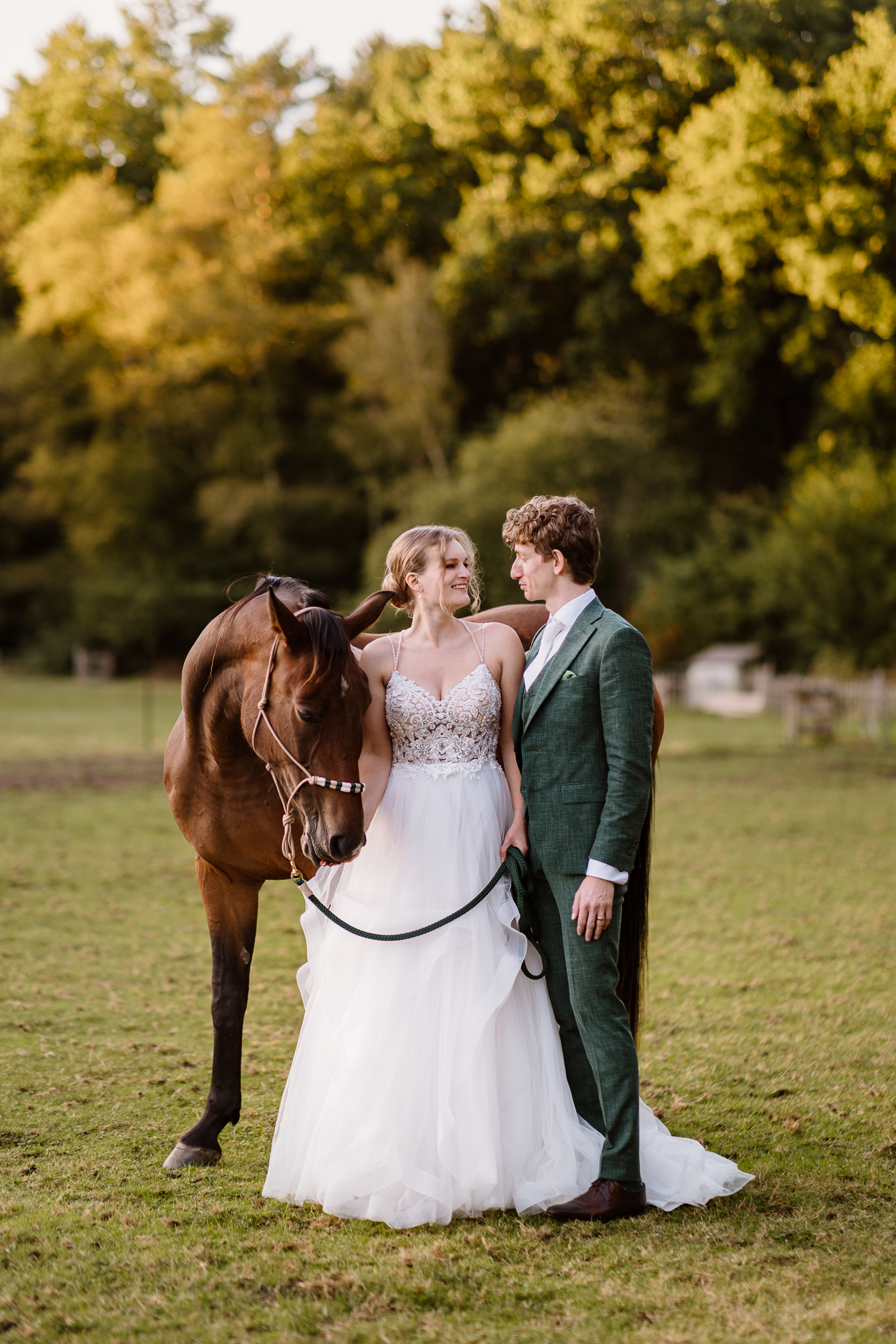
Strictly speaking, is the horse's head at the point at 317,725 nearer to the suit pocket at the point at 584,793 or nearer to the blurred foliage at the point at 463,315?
the suit pocket at the point at 584,793

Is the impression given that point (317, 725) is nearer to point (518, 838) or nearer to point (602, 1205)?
point (518, 838)

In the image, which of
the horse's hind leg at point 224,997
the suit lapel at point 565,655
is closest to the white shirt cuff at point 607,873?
the suit lapel at point 565,655

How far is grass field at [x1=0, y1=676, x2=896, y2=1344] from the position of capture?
2643mm

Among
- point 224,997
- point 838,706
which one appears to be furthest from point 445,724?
point 838,706

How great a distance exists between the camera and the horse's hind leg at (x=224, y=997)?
3.63 m

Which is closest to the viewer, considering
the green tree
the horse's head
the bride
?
the horse's head

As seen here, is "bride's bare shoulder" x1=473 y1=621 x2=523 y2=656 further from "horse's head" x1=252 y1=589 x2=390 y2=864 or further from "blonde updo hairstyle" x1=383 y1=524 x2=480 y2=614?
"horse's head" x1=252 y1=589 x2=390 y2=864

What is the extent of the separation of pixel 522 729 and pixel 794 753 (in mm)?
15602

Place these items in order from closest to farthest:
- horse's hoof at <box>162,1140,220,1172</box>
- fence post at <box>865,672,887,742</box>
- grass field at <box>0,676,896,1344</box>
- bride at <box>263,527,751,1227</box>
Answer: grass field at <box>0,676,896,1344</box> < bride at <box>263,527,751,1227</box> < horse's hoof at <box>162,1140,220,1172</box> < fence post at <box>865,672,887,742</box>

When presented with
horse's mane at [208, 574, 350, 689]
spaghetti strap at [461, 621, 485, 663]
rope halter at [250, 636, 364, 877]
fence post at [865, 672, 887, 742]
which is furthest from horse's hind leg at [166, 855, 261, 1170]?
fence post at [865, 672, 887, 742]

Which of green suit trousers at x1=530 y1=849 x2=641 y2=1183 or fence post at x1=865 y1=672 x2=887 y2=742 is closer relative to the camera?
green suit trousers at x1=530 y1=849 x2=641 y2=1183

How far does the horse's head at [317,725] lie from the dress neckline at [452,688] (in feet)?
0.63

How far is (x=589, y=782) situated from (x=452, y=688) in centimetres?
49

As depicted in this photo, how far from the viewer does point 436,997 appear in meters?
3.22
